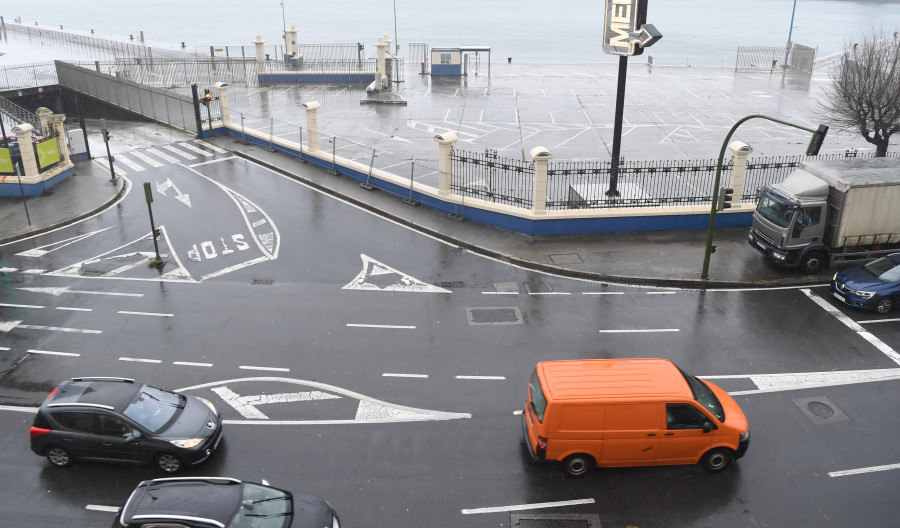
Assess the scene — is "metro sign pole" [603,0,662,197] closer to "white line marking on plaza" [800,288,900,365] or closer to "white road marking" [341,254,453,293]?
"white line marking on plaza" [800,288,900,365]

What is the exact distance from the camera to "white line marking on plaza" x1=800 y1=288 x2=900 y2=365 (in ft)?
51.6

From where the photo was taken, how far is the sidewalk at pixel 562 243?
63.6 ft

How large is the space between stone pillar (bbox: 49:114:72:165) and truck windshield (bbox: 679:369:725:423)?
26890 millimetres

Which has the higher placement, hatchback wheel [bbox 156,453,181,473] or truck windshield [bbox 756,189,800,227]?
truck windshield [bbox 756,189,800,227]

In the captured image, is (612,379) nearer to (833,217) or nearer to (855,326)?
(855,326)

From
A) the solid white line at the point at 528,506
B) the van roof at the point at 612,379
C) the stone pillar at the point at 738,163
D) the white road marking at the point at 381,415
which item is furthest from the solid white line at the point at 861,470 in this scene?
the stone pillar at the point at 738,163

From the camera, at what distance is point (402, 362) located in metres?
15.3

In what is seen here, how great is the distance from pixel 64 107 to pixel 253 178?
2813 cm

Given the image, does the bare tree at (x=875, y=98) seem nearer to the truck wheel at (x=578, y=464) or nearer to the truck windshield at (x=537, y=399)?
the truck windshield at (x=537, y=399)

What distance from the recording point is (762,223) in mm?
19969

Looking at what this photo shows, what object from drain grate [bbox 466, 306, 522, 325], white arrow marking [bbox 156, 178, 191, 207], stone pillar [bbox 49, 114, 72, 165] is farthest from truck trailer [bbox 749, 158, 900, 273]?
stone pillar [bbox 49, 114, 72, 165]

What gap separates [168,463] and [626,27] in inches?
765

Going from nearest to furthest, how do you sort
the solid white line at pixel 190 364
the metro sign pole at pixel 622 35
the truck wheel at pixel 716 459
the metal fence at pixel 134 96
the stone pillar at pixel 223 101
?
the truck wheel at pixel 716 459 < the solid white line at pixel 190 364 < the metro sign pole at pixel 622 35 < the stone pillar at pixel 223 101 < the metal fence at pixel 134 96

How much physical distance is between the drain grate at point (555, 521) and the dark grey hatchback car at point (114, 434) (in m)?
5.64
